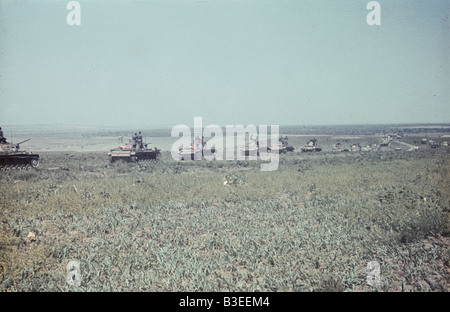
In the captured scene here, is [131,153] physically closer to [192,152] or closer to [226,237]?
[192,152]

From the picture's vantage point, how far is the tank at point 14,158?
22719 millimetres

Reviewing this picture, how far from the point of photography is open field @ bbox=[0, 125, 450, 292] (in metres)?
5.91

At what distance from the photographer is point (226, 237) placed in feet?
26.4

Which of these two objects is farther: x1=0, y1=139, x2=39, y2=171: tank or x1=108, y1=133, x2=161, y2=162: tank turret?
x1=108, y1=133, x2=161, y2=162: tank turret

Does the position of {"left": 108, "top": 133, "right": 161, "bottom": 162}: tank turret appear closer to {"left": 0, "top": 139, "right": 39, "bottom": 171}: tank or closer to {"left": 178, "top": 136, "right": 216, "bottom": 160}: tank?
{"left": 178, "top": 136, "right": 216, "bottom": 160}: tank

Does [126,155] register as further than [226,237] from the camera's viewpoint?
Yes

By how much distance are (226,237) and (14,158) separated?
2039cm

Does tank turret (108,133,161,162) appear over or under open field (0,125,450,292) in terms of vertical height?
over

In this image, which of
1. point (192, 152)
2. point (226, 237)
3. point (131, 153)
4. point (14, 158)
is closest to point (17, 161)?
point (14, 158)

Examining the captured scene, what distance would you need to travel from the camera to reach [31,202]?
11766 millimetres

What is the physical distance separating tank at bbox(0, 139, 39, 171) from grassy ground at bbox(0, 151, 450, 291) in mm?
9823

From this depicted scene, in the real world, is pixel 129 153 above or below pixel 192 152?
above

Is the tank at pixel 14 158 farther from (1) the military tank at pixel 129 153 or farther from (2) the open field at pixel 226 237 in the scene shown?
(2) the open field at pixel 226 237

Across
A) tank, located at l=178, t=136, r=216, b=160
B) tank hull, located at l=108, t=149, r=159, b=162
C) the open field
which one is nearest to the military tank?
tank hull, located at l=108, t=149, r=159, b=162
